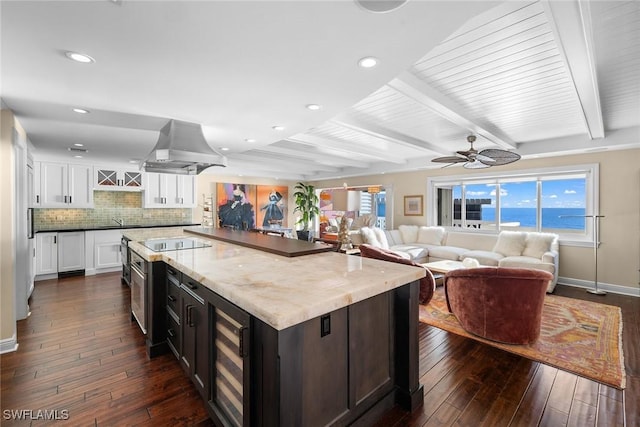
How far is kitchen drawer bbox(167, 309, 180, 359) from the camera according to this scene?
2283mm

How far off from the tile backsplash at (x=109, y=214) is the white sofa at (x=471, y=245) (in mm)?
4650

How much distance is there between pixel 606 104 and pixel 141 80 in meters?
4.89

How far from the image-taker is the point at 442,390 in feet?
6.83

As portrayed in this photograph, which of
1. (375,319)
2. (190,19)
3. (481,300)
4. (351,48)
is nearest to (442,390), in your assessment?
(375,319)

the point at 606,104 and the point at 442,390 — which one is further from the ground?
the point at 606,104

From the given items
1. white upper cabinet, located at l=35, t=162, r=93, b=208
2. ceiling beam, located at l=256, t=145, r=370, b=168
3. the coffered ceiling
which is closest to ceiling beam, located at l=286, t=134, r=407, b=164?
ceiling beam, located at l=256, t=145, r=370, b=168

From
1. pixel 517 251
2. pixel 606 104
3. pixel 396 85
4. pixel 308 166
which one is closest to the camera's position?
pixel 396 85

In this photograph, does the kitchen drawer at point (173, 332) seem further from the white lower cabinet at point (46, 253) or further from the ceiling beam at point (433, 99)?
the white lower cabinet at point (46, 253)

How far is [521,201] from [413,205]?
2251mm

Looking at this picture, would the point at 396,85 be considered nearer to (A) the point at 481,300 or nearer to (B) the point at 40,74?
(A) the point at 481,300

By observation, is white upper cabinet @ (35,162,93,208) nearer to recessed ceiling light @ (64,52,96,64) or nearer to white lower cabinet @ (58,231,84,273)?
white lower cabinet @ (58,231,84,273)

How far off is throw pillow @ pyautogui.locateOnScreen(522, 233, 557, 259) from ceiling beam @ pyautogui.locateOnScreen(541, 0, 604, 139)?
9.47 ft

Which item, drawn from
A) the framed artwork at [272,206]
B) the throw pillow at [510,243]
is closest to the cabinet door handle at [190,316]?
the throw pillow at [510,243]

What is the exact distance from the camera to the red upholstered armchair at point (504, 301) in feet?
8.55
